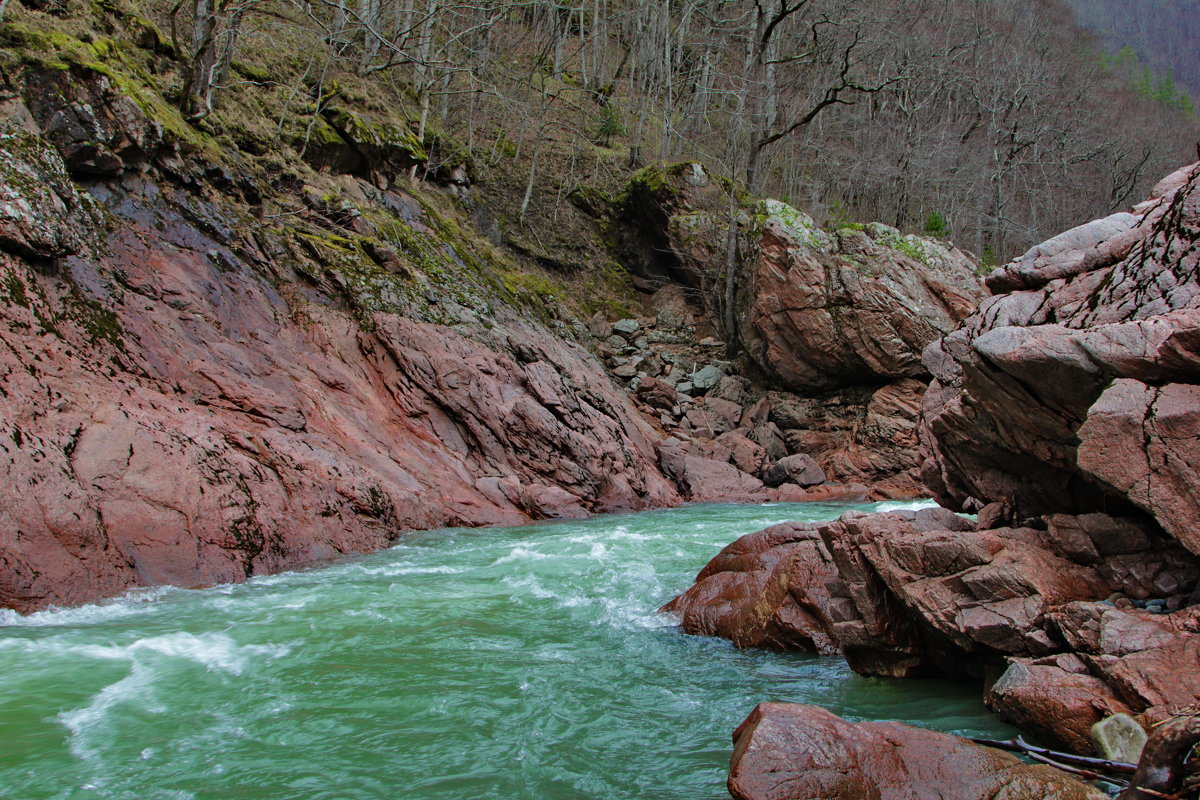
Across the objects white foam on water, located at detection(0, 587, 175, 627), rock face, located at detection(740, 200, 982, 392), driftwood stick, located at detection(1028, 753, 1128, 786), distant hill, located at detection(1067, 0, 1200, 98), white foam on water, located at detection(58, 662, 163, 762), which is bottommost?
driftwood stick, located at detection(1028, 753, 1128, 786)

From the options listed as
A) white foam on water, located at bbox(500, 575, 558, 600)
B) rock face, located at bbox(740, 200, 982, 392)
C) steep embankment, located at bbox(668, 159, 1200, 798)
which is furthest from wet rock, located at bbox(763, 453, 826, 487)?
white foam on water, located at bbox(500, 575, 558, 600)

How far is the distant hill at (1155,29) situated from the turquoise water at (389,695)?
209ft

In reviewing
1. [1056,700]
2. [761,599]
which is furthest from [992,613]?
[761,599]

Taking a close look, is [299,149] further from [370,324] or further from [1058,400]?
[1058,400]

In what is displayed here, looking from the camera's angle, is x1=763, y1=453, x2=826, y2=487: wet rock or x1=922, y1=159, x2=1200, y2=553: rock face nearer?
x1=922, y1=159, x2=1200, y2=553: rock face

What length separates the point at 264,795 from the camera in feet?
11.2

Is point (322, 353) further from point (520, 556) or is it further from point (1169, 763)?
point (1169, 763)

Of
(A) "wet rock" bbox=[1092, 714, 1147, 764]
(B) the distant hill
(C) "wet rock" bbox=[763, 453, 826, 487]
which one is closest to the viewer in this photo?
(A) "wet rock" bbox=[1092, 714, 1147, 764]

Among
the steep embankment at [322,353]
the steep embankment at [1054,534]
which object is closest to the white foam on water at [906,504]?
the steep embankment at [322,353]

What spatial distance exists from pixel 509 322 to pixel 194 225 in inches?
251

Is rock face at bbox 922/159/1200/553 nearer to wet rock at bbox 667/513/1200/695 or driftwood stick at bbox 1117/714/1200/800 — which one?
wet rock at bbox 667/513/1200/695

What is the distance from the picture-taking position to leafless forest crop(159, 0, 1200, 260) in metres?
26.2

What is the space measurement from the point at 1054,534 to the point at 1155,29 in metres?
77.3

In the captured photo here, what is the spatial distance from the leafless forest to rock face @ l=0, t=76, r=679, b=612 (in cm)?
1110
